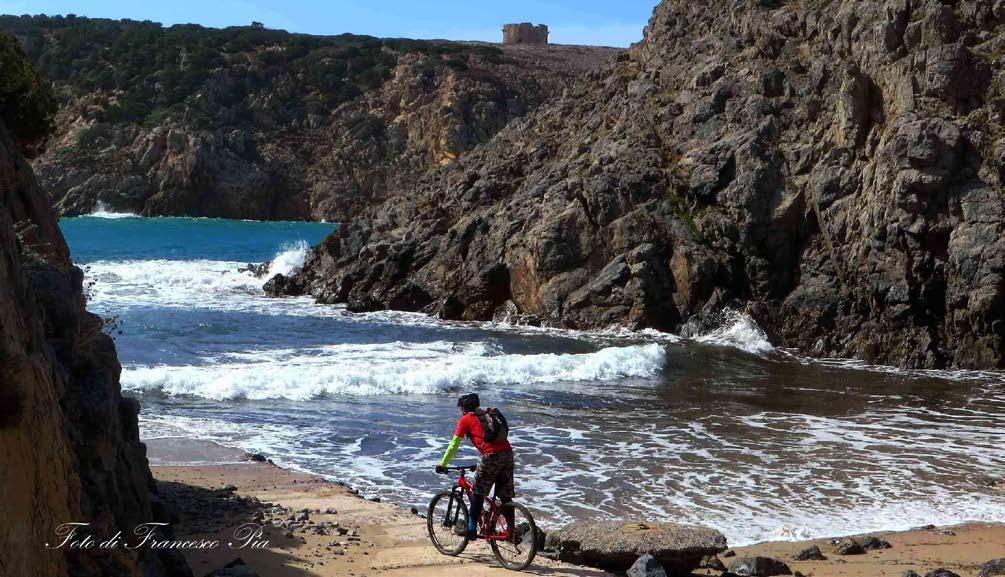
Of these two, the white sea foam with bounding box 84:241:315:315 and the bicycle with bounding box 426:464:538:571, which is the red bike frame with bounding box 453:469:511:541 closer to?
the bicycle with bounding box 426:464:538:571

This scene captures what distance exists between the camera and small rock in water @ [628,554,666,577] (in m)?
8.62

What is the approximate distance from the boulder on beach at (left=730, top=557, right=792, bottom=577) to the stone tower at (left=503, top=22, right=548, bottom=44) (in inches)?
4472

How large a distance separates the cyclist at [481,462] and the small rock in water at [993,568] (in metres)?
4.20

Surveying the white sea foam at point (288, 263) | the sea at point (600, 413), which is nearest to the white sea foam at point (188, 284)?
the white sea foam at point (288, 263)

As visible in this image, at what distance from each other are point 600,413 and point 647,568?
8780 millimetres

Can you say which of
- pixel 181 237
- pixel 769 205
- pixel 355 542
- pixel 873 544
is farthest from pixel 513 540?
pixel 181 237

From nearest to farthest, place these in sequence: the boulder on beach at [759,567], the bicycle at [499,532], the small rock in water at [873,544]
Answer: the bicycle at [499,532]
the boulder on beach at [759,567]
the small rock in water at [873,544]

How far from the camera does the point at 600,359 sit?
74.0 ft

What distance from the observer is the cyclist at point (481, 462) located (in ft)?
29.0

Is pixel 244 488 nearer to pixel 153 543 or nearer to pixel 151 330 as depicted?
pixel 153 543

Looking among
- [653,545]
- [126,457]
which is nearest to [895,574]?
[653,545]

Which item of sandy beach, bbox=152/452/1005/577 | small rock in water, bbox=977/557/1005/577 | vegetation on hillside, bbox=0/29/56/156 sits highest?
vegetation on hillside, bbox=0/29/56/156

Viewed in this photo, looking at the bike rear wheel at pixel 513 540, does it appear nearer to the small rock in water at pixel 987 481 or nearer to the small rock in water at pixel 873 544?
the small rock in water at pixel 873 544

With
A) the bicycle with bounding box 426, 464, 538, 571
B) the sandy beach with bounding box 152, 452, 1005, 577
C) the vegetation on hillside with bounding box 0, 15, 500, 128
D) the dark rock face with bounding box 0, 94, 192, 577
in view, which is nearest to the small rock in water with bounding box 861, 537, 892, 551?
the sandy beach with bounding box 152, 452, 1005, 577
